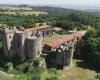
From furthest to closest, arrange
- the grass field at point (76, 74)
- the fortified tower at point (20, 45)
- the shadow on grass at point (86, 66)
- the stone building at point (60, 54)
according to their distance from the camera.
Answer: the shadow on grass at point (86, 66)
the stone building at point (60, 54)
the fortified tower at point (20, 45)
the grass field at point (76, 74)

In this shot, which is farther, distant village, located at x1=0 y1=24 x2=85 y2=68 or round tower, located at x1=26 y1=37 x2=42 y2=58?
distant village, located at x1=0 y1=24 x2=85 y2=68

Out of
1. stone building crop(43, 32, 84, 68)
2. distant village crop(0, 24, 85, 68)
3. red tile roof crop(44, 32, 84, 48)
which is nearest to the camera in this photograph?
distant village crop(0, 24, 85, 68)

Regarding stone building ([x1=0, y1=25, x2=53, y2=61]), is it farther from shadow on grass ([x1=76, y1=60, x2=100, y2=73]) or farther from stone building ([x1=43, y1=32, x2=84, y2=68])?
shadow on grass ([x1=76, y1=60, x2=100, y2=73])

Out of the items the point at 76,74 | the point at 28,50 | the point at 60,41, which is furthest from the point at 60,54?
the point at 60,41

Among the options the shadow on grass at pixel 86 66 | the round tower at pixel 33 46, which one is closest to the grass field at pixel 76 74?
the shadow on grass at pixel 86 66

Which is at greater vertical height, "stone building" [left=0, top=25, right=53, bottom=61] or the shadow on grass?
"stone building" [left=0, top=25, right=53, bottom=61]

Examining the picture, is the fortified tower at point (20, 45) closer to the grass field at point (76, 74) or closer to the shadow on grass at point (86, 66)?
the grass field at point (76, 74)

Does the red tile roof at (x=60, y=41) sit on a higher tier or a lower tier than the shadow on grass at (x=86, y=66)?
higher

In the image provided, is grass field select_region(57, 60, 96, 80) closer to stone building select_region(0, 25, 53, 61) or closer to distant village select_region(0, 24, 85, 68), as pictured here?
distant village select_region(0, 24, 85, 68)

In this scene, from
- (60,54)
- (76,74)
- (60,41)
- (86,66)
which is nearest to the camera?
(76,74)

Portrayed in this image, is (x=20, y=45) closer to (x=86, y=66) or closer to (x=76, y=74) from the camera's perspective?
(x=76, y=74)

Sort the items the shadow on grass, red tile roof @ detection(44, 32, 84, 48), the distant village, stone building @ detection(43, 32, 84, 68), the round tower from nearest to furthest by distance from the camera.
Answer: the round tower, the distant village, stone building @ detection(43, 32, 84, 68), the shadow on grass, red tile roof @ detection(44, 32, 84, 48)

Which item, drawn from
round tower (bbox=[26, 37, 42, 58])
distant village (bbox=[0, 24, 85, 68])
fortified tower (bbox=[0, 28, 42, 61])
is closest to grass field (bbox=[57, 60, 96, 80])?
distant village (bbox=[0, 24, 85, 68])
